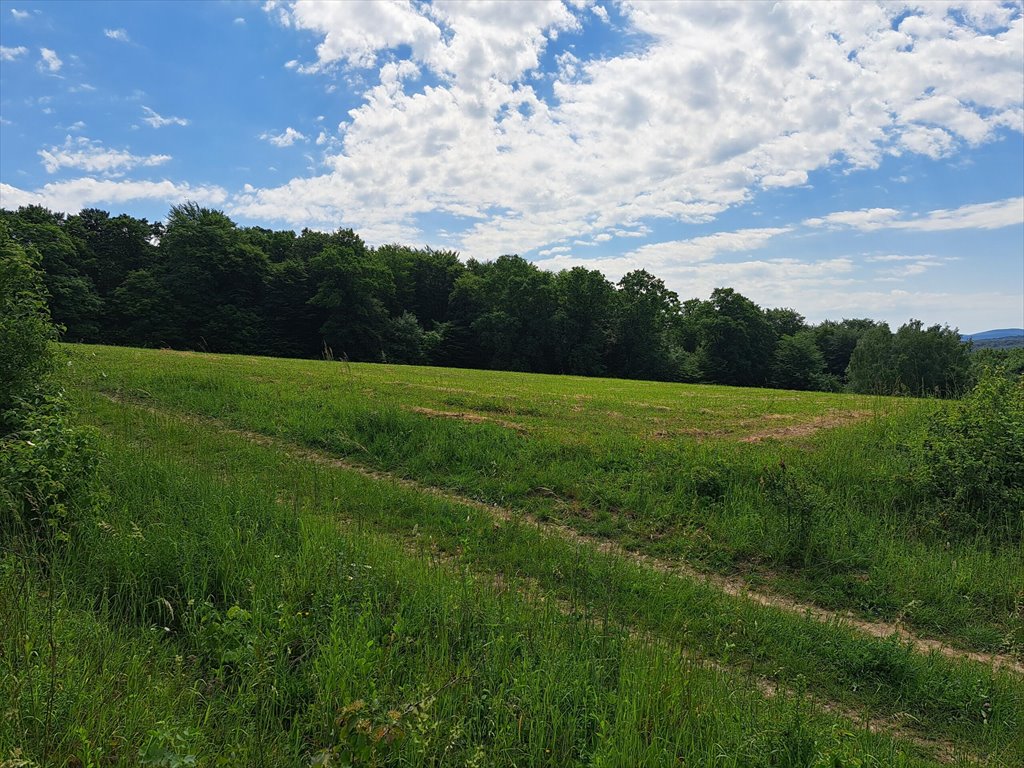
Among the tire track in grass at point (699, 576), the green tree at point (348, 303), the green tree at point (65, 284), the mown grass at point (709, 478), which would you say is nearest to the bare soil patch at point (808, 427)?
the mown grass at point (709, 478)

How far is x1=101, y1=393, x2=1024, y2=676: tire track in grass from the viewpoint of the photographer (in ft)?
19.6

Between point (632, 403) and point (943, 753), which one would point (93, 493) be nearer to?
point (943, 753)

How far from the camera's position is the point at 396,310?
86875mm

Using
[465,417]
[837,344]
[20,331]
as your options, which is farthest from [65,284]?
[837,344]

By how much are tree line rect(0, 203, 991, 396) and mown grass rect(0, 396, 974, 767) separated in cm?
6207

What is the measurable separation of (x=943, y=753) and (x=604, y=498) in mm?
6066

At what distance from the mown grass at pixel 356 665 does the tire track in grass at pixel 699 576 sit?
2.19ft

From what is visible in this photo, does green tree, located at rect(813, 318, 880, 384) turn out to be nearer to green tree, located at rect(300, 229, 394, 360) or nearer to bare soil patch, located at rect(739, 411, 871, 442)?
green tree, located at rect(300, 229, 394, 360)

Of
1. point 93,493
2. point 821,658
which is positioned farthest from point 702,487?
point 93,493

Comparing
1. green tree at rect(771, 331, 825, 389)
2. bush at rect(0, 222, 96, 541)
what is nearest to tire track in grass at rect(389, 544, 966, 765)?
bush at rect(0, 222, 96, 541)

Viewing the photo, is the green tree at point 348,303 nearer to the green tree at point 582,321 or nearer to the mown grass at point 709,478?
the green tree at point 582,321

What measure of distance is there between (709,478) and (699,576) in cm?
315

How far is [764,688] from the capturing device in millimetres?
4773

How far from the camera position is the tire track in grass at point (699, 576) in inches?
235
